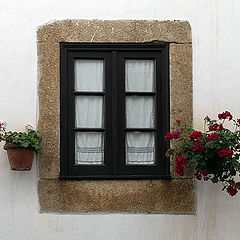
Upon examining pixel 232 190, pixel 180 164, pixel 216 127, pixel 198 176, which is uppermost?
pixel 216 127

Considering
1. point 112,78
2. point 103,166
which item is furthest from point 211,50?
point 103,166

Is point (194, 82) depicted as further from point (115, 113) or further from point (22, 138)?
point (22, 138)

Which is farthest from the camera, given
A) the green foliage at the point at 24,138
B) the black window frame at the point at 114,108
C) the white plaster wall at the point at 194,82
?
the black window frame at the point at 114,108

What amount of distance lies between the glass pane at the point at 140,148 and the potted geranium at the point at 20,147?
34.2 inches

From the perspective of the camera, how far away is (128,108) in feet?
19.5

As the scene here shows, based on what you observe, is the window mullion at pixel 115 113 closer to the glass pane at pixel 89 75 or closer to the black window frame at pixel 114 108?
the black window frame at pixel 114 108

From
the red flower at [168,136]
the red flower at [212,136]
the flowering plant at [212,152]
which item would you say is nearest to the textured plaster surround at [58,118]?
the flowering plant at [212,152]

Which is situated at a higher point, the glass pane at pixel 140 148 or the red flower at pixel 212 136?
the red flower at pixel 212 136

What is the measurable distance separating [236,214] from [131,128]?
1.26 m

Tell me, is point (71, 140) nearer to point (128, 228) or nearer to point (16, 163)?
point (16, 163)

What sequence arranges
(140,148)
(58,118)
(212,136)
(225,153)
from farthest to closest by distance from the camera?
1. (140,148)
2. (58,118)
3. (212,136)
4. (225,153)

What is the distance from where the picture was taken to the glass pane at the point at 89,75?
235 inches

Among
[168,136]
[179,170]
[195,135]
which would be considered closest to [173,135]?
[168,136]

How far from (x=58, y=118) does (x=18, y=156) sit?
1.78 ft
